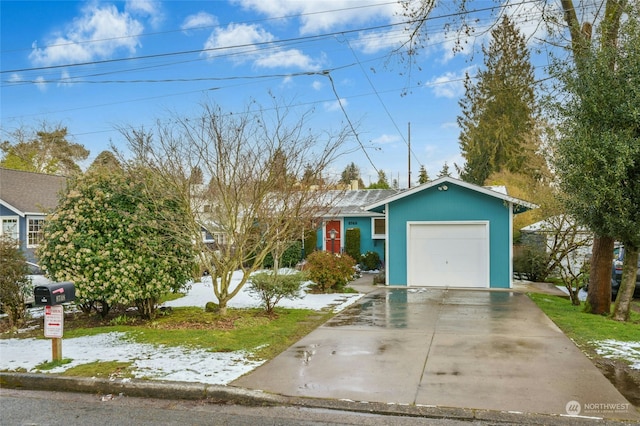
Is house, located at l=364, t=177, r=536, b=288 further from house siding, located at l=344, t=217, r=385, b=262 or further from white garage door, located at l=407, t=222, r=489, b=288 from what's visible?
house siding, located at l=344, t=217, r=385, b=262

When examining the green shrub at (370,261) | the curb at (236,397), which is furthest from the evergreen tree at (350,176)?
the curb at (236,397)

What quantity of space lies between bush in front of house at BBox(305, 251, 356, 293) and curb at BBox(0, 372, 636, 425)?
338 inches

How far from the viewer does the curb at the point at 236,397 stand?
14.5 feet

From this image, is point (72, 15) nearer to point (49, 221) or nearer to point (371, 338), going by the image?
point (49, 221)

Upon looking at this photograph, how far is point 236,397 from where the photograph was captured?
5059 mm

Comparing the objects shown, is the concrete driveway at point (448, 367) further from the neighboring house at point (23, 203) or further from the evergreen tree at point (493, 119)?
the evergreen tree at point (493, 119)

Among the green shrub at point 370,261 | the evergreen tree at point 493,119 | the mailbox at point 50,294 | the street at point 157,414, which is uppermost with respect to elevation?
the evergreen tree at point 493,119

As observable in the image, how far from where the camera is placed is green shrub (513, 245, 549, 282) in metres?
16.2

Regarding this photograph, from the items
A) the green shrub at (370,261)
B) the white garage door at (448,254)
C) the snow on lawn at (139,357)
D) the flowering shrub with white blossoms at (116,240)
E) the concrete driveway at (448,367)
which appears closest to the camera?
the concrete driveway at (448,367)

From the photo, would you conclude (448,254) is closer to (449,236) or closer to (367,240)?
(449,236)

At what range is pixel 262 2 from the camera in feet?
41.7

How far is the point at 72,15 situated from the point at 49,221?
7117 mm

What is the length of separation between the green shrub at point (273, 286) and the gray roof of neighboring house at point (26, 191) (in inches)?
531

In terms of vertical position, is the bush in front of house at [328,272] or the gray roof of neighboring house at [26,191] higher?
the gray roof of neighboring house at [26,191]
